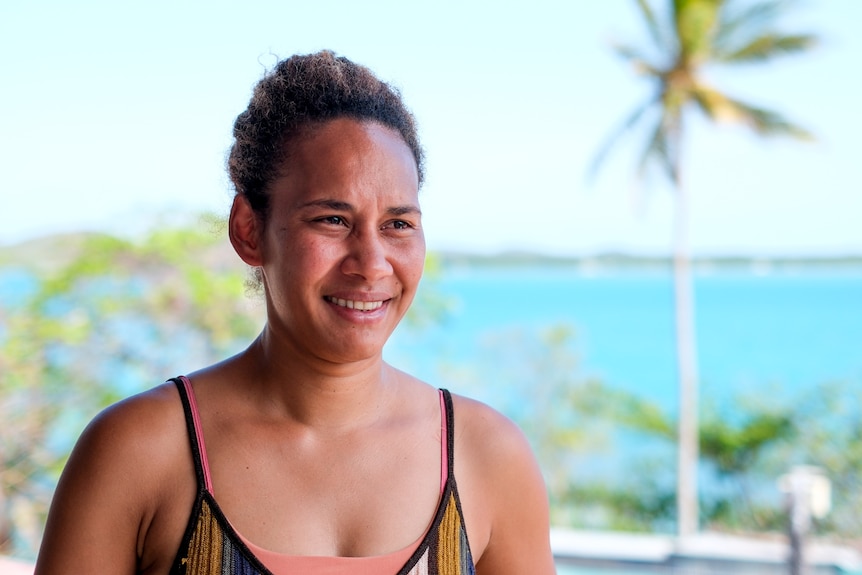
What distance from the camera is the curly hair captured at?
4.16 ft

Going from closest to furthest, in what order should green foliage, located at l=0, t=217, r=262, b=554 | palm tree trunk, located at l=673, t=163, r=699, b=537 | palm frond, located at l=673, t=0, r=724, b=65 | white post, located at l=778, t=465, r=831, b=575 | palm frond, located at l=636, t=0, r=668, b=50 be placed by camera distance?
1. white post, located at l=778, t=465, r=831, b=575
2. green foliage, located at l=0, t=217, r=262, b=554
3. palm frond, located at l=673, t=0, r=724, b=65
4. palm frond, located at l=636, t=0, r=668, b=50
5. palm tree trunk, located at l=673, t=163, r=699, b=537

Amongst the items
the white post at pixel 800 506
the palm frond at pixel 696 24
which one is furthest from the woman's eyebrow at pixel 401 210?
the palm frond at pixel 696 24

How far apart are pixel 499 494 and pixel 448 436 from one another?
0.34 ft

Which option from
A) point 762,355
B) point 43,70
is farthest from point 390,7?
point 762,355

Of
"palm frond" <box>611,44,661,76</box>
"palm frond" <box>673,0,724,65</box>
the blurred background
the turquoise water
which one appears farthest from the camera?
the turquoise water

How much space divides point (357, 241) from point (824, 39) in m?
13.3

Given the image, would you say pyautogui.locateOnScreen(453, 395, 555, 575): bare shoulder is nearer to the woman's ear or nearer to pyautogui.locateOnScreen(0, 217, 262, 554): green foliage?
the woman's ear

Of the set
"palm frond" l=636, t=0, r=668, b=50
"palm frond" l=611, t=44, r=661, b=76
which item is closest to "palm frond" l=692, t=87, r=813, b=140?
"palm frond" l=611, t=44, r=661, b=76

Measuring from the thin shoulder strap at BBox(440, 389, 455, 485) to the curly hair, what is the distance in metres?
0.35

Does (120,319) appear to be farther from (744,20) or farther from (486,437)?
(486,437)

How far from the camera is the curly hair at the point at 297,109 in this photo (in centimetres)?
127

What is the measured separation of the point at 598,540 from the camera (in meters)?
10.2

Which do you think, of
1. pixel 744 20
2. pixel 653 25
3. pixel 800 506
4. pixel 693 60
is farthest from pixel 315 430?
pixel 744 20

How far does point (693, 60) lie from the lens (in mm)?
13078
